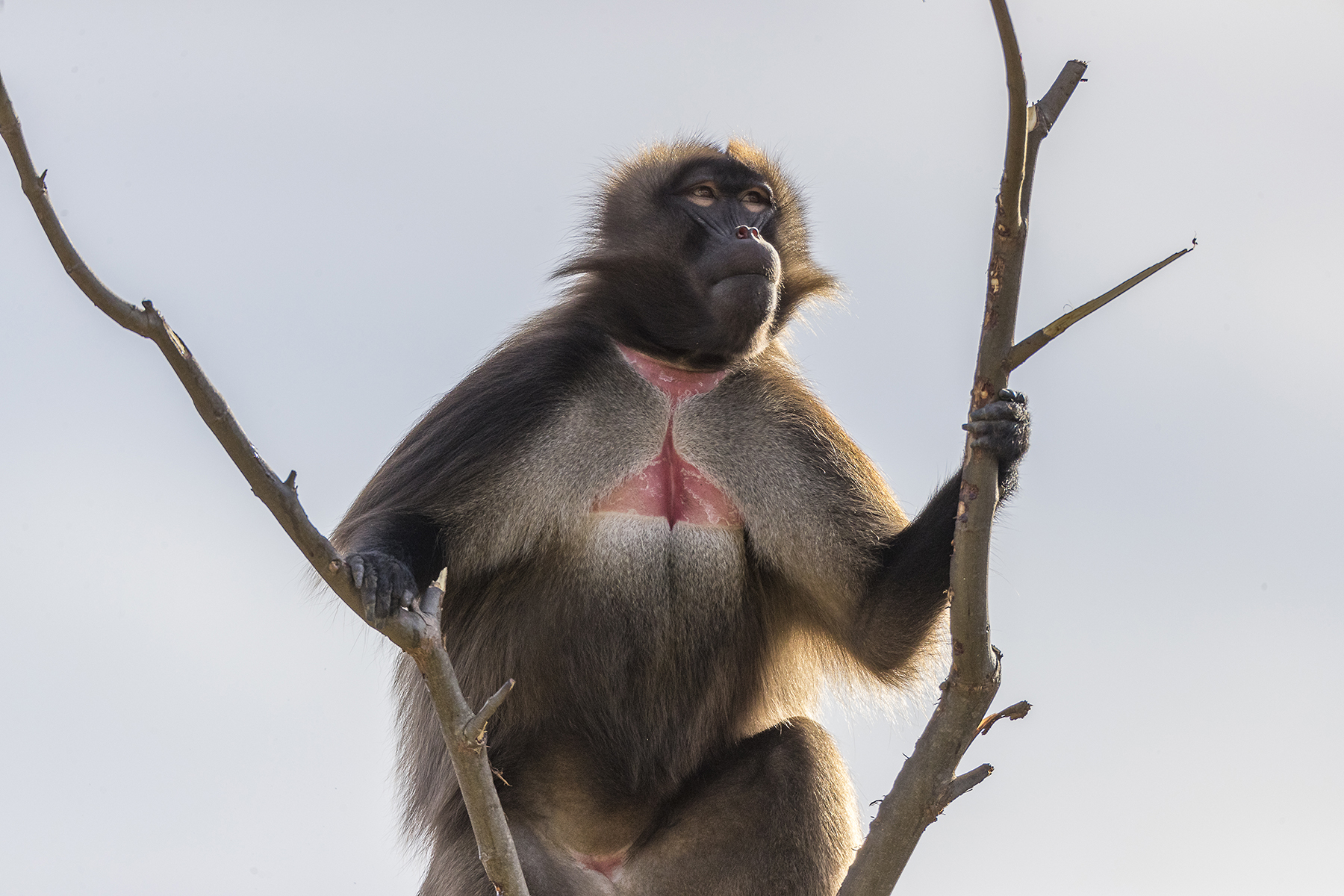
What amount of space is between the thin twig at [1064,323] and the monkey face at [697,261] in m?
1.83

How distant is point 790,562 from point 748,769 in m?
0.80

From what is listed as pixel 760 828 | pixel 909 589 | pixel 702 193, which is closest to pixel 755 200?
pixel 702 193

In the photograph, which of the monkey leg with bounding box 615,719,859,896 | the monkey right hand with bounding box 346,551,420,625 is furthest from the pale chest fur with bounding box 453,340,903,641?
the monkey right hand with bounding box 346,551,420,625

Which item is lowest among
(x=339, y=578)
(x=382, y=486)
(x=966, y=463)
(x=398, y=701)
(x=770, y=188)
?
(x=398, y=701)

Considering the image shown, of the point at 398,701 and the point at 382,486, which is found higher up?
the point at 382,486

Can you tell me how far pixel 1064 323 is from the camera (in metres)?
3.29

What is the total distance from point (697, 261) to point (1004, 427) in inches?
78.5

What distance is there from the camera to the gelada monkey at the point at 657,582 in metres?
4.95

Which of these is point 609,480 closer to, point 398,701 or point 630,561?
point 630,561

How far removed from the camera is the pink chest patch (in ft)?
17.2

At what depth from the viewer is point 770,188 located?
5.87 m

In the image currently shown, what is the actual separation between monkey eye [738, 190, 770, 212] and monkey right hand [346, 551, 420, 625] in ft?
7.92

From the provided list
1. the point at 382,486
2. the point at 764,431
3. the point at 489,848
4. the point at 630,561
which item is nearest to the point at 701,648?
the point at 630,561

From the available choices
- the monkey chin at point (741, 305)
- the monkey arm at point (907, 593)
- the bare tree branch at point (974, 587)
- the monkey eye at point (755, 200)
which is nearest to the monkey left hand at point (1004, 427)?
the bare tree branch at point (974, 587)
